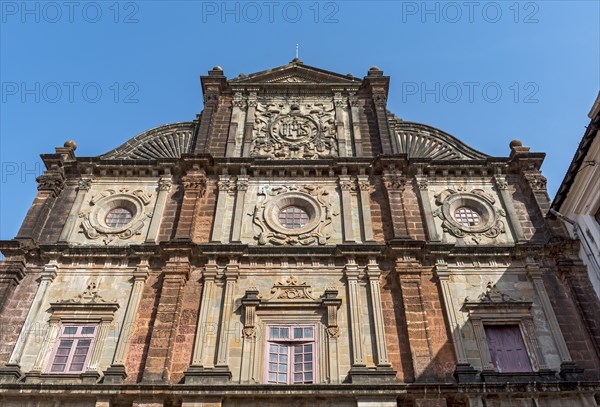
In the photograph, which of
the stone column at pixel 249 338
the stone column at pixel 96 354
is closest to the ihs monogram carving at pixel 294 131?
the stone column at pixel 249 338

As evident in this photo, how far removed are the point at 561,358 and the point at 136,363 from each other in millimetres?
11104

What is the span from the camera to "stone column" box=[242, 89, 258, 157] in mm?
21000

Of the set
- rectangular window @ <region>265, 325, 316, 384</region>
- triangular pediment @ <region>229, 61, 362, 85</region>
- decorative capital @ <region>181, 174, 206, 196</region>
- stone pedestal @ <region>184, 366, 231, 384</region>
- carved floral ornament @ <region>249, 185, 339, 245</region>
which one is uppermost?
triangular pediment @ <region>229, 61, 362, 85</region>

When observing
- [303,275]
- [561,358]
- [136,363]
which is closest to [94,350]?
[136,363]

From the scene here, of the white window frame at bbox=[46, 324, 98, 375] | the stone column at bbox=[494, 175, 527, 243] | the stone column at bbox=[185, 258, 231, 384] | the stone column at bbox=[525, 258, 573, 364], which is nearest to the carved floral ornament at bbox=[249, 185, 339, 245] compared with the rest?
the stone column at bbox=[185, 258, 231, 384]

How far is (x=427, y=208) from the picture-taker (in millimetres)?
18672

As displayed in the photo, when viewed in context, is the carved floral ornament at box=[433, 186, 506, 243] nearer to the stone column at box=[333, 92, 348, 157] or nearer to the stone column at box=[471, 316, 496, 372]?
the stone column at box=[471, 316, 496, 372]

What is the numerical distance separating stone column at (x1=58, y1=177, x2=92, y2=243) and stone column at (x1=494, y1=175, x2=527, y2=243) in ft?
46.8

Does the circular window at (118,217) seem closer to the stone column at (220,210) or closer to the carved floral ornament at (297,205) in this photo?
the stone column at (220,210)

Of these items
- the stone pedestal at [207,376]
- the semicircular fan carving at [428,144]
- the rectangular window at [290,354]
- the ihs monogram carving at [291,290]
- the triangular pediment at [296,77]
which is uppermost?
the triangular pediment at [296,77]

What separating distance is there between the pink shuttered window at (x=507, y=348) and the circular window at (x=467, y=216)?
4085 millimetres

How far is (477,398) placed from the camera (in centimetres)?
1365

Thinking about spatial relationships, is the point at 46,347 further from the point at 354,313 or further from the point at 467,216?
the point at 467,216

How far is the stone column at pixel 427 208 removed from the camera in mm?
17797
